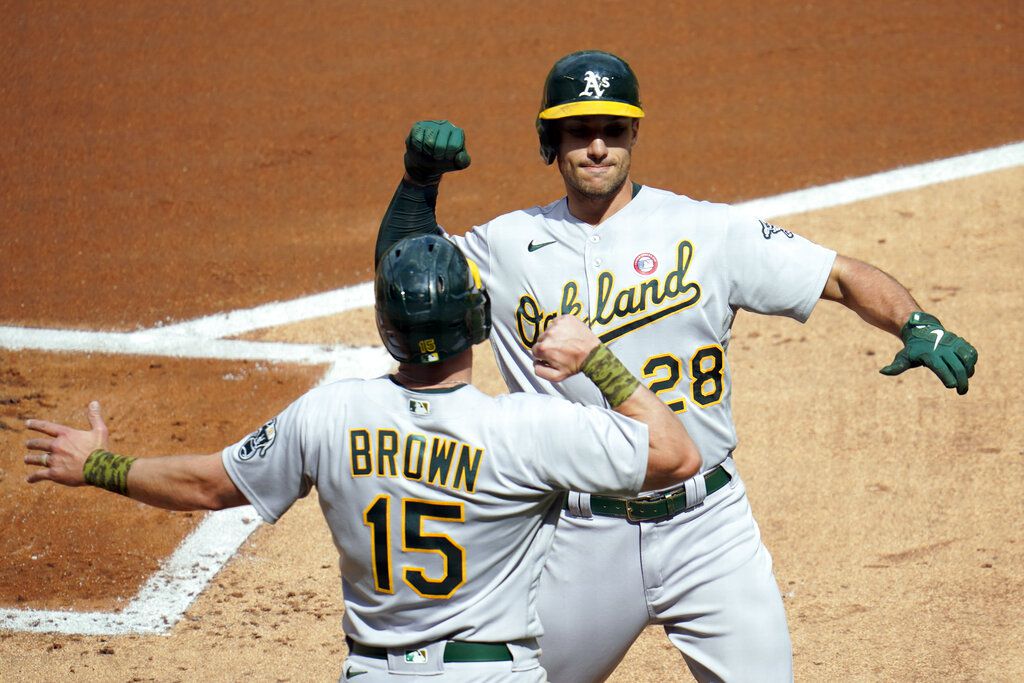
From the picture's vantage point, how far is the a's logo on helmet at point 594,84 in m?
3.62

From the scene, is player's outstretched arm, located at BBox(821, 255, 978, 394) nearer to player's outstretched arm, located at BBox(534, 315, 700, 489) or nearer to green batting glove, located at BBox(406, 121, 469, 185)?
player's outstretched arm, located at BBox(534, 315, 700, 489)

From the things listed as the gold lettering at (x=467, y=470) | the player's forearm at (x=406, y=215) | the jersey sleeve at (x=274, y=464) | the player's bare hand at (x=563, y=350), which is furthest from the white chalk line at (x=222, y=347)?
the player's bare hand at (x=563, y=350)

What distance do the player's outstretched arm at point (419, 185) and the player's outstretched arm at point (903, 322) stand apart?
1.12 meters

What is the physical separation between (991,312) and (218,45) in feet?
20.4

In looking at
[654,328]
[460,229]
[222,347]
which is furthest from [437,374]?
[460,229]

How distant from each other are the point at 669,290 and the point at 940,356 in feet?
2.45

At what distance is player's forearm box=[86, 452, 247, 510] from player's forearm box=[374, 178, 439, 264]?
3.16ft

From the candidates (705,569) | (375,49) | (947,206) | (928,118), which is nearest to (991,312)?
(947,206)

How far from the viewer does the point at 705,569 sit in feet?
11.4

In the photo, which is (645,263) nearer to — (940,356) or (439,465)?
(940,356)

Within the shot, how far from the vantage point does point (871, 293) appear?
11.6ft

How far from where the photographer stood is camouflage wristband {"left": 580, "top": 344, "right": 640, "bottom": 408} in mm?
2852

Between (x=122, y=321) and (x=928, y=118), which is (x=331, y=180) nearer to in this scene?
(x=122, y=321)

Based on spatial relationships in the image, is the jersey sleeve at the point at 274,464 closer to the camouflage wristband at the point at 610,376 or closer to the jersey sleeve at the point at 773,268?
the camouflage wristband at the point at 610,376
